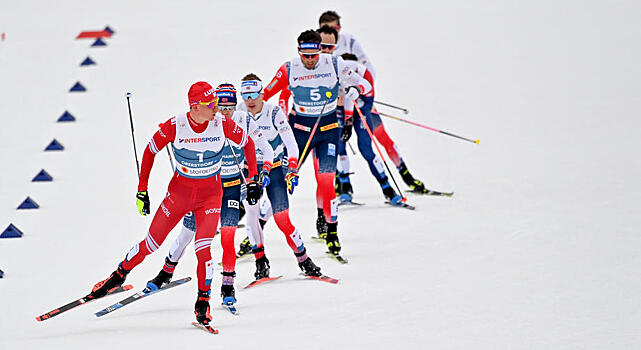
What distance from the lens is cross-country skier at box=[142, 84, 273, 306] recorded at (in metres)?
7.98

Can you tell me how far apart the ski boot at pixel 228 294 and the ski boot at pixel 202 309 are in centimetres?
46

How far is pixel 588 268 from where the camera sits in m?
8.75

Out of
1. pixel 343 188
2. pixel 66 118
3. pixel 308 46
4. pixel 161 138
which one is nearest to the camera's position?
pixel 161 138

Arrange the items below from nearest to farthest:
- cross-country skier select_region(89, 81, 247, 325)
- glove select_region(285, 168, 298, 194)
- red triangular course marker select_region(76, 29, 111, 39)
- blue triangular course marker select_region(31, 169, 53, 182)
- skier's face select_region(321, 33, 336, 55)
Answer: cross-country skier select_region(89, 81, 247, 325), glove select_region(285, 168, 298, 194), skier's face select_region(321, 33, 336, 55), blue triangular course marker select_region(31, 169, 53, 182), red triangular course marker select_region(76, 29, 111, 39)

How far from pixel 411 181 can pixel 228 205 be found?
3.85 metres

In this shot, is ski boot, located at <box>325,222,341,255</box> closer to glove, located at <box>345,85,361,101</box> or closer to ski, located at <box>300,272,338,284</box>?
ski, located at <box>300,272,338,284</box>

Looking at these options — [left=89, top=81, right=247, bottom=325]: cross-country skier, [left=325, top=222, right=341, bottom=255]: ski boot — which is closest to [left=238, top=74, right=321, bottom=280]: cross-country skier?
[left=325, top=222, right=341, bottom=255]: ski boot

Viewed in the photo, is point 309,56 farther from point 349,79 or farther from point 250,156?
point 250,156

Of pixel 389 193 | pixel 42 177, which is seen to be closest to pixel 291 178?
pixel 389 193

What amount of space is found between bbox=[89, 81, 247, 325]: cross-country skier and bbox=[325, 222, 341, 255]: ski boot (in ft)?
6.37

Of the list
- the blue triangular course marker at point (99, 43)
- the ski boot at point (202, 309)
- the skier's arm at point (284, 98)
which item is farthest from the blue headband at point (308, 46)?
the blue triangular course marker at point (99, 43)

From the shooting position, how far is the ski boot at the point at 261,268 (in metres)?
8.74

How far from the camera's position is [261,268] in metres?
8.75

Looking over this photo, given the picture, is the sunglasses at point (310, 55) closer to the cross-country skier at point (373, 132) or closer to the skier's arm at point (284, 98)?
the skier's arm at point (284, 98)
